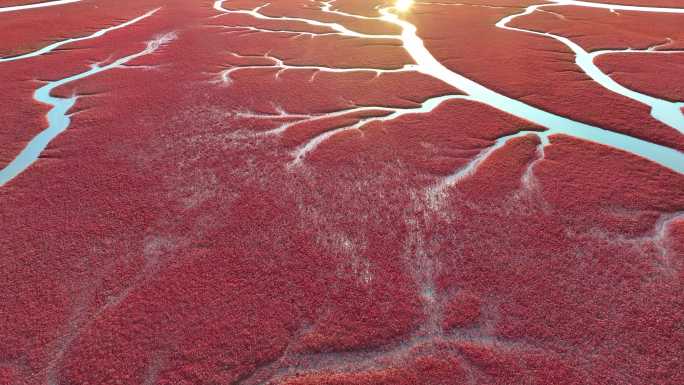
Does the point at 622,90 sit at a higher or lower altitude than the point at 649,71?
lower

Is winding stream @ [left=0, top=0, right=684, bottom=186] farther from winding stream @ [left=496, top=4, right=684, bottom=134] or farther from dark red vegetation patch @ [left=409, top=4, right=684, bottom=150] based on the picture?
dark red vegetation patch @ [left=409, top=4, right=684, bottom=150]

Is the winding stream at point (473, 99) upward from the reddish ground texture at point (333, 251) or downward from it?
upward

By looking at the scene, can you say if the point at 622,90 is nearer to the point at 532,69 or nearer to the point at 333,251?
the point at 532,69

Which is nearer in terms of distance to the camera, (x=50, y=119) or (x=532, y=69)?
(x=50, y=119)

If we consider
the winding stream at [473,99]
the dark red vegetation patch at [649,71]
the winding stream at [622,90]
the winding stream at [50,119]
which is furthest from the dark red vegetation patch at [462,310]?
the dark red vegetation patch at [649,71]

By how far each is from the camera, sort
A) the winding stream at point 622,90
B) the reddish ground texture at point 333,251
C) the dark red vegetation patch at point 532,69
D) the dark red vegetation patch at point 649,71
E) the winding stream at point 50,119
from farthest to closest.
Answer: the dark red vegetation patch at point 649,71 < the winding stream at point 622,90 < the dark red vegetation patch at point 532,69 < the winding stream at point 50,119 < the reddish ground texture at point 333,251

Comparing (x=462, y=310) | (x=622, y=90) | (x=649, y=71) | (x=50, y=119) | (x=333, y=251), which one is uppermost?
(x=649, y=71)

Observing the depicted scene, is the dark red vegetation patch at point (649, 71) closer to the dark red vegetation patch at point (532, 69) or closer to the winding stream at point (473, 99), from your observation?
the winding stream at point (473, 99)

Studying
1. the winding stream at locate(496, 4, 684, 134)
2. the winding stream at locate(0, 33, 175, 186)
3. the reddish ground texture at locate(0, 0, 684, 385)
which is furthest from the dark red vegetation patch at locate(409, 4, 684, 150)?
the winding stream at locate(0, 33, 175, 186)

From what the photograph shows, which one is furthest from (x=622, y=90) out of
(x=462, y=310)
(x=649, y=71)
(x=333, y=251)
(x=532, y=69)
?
(x=333, y=251)
